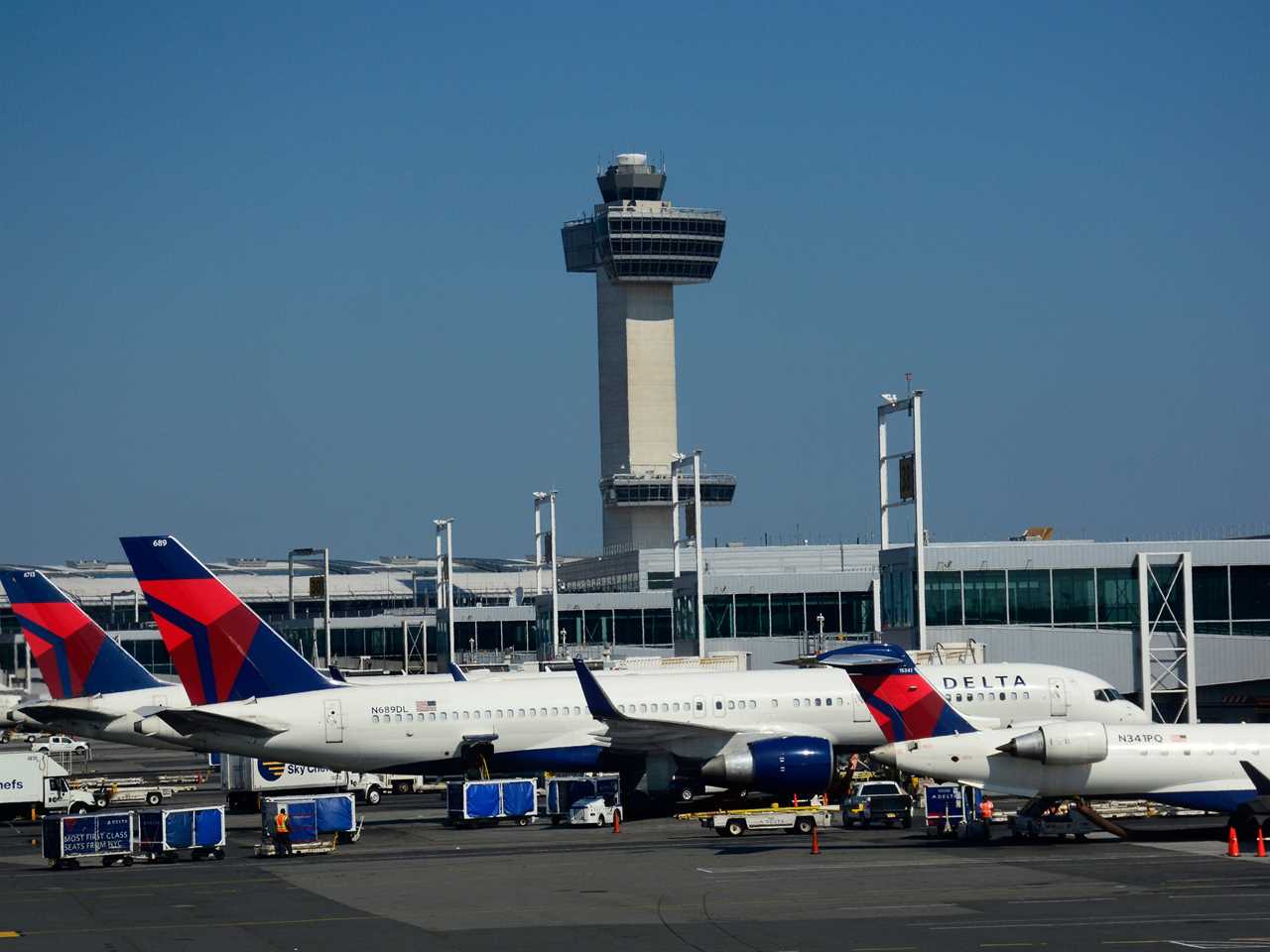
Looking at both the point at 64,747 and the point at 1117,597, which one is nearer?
the point at 1117,597

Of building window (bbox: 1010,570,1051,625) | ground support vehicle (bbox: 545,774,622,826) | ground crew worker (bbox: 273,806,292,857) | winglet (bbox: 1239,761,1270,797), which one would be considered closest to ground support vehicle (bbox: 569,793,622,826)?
ground support vehicle (bbox: 545,774,622,826)

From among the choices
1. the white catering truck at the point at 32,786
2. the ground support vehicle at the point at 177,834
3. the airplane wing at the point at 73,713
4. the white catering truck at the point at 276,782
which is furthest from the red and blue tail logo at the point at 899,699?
the white catering truck at the point at 32,786

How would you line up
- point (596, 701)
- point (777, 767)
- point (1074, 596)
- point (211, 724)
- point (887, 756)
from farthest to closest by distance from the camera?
point (1074, 596)
point (596, 701)
point (211, 724)
point (777, 767)
point (887, 756)

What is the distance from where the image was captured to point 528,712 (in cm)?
6000

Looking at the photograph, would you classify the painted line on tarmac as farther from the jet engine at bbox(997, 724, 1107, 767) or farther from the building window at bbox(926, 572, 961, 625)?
the building window at bbox(926, 572, 961, 625)

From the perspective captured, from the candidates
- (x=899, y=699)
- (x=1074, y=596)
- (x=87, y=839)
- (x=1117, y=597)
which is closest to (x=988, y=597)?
(x=1074, y=596)

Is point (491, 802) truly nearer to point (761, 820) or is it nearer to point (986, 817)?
point (761, 820)

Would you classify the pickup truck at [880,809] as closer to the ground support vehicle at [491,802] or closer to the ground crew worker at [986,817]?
the ground crew worker at [986,817]

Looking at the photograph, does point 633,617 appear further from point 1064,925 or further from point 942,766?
point 1064,925

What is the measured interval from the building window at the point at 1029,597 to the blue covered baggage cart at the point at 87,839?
1790 inches

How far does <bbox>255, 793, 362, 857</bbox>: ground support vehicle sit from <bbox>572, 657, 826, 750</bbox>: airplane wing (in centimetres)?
828

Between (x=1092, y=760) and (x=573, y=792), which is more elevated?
(x=1092, y=760)

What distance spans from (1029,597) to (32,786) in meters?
44.8

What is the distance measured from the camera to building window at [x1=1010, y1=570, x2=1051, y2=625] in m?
81.4
